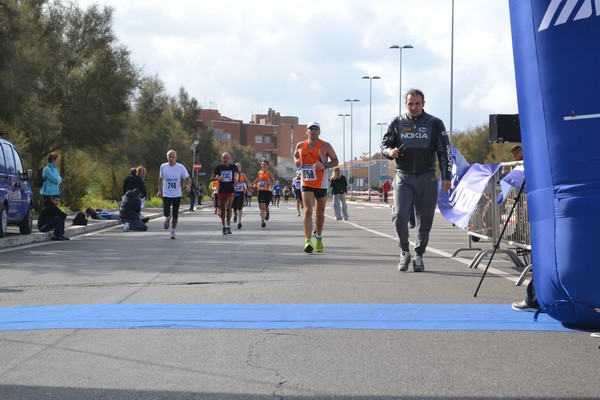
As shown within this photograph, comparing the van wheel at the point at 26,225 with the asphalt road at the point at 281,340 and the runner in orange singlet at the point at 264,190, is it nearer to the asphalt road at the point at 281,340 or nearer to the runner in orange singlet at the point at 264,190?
the runner in orange singlet at the point at 264,190

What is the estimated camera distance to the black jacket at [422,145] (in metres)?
11.5

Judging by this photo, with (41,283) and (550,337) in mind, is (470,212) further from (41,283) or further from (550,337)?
(550,337)

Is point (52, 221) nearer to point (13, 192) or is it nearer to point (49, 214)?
point (49, 214)

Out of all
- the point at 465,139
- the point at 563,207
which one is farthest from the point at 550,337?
the point at 465,139

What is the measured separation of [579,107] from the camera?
4910 mm

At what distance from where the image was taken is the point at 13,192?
61.9ft

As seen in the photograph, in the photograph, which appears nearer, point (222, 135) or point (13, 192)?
point (13, 192)

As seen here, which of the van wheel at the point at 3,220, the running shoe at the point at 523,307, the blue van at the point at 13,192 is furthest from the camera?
the blue van at the point at 13,192

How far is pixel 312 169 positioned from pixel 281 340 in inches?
318

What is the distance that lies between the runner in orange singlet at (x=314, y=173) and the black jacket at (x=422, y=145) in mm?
3225

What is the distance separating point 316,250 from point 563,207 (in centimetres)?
1026

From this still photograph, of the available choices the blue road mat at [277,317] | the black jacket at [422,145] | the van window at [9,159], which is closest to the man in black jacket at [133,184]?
the van window at [9,159]

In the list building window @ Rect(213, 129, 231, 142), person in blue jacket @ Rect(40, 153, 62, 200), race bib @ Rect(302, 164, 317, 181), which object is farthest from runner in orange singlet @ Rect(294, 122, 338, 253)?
building window @ Rect(213, 129, 231, 142)

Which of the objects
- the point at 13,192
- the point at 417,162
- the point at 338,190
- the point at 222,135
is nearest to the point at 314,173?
the point at 417,162
